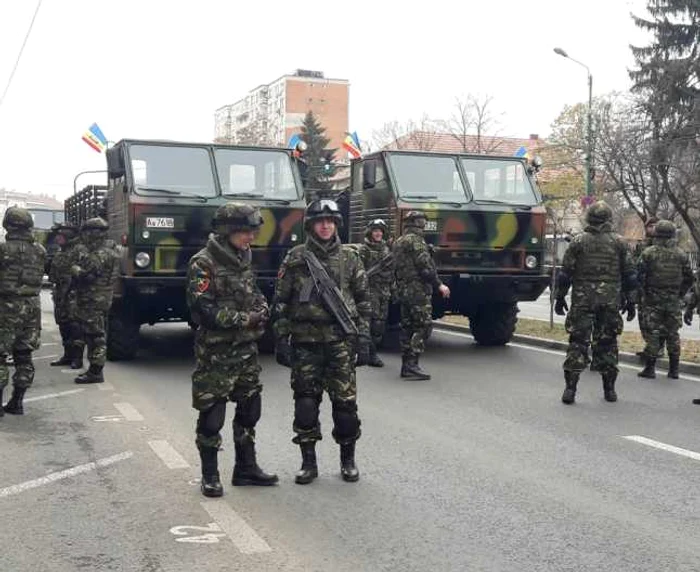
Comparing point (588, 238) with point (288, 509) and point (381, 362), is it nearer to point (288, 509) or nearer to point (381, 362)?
point (381, 362)

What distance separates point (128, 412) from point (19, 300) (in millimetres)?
1333

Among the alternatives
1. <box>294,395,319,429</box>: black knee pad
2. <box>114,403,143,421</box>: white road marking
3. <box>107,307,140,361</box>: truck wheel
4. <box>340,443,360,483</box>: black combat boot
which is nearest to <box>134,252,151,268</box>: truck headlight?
<box>107,307,140,361</box>: truck wheel

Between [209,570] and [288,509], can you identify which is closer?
[209,570]

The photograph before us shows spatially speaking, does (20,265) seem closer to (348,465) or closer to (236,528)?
(348,465)

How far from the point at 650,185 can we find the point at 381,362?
2489 centimetres

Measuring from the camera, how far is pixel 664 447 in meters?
6.62

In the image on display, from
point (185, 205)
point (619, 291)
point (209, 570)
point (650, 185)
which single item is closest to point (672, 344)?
point (619, 291)

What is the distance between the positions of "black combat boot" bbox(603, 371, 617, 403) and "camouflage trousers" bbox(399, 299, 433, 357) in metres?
2.11

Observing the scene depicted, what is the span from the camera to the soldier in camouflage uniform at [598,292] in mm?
8352

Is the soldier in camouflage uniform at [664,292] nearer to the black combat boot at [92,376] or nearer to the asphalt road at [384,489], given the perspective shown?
the asphalt road at [384,489]

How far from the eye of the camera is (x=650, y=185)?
33062mm

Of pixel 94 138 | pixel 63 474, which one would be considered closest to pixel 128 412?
pixel 63 474

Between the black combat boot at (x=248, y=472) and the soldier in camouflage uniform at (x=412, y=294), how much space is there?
14.6 ft

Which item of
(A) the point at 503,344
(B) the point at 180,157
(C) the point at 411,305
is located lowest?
(A) the point at 503,344
